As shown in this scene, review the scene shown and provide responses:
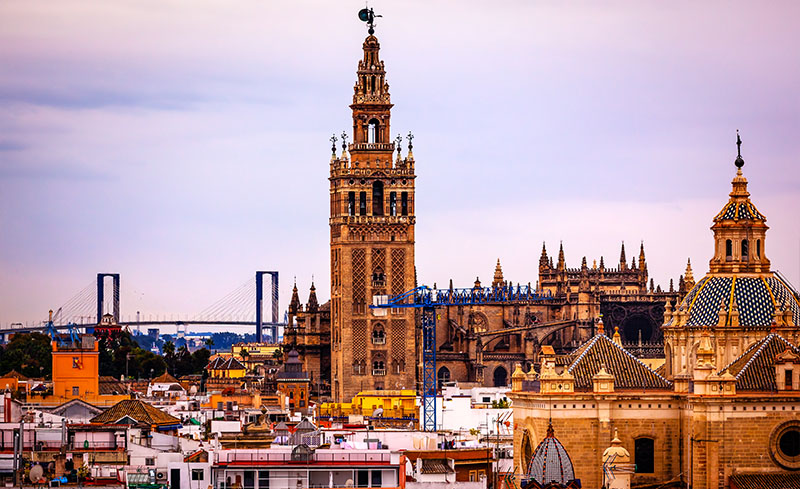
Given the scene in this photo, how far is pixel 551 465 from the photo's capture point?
255ft

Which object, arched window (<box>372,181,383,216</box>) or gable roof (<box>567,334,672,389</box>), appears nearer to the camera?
gable roof (<box>567,334,672,389</box>)

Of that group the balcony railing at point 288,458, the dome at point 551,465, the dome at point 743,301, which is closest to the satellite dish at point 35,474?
the balcony railing at point 288,458

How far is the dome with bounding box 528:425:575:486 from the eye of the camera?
77375 millimetres

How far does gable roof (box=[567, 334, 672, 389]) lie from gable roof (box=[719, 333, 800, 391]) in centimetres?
278

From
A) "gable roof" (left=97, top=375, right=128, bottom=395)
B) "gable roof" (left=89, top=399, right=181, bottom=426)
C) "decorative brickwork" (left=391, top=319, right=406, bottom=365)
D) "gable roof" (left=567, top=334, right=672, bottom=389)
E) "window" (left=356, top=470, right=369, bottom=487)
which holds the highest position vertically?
"decorative brickwork" (left=391, top=319, right=406, bottom=365)

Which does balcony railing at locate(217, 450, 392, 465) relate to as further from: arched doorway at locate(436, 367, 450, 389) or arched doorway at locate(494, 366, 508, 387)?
arched doorway at locate(494, 366, 508, 387)

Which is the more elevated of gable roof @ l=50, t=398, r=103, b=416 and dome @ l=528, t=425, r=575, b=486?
gable roof @ l=50, t=398, r=103, b=416

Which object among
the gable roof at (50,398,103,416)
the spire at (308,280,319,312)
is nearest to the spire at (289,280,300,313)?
the spire at (308,280,319,312)

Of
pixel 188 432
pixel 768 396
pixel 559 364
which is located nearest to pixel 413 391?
pixel 188 432

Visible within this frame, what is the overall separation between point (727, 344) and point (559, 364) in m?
8.84

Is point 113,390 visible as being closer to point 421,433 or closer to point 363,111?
point 363,111

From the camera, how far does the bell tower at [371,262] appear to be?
170750mm

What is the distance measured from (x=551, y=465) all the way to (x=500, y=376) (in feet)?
371

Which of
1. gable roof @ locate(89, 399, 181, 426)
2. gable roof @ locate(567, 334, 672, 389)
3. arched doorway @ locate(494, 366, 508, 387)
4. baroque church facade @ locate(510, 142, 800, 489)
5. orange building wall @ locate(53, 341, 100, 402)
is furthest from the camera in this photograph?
arched doorway @ locate(494, 366, 508, 387)
